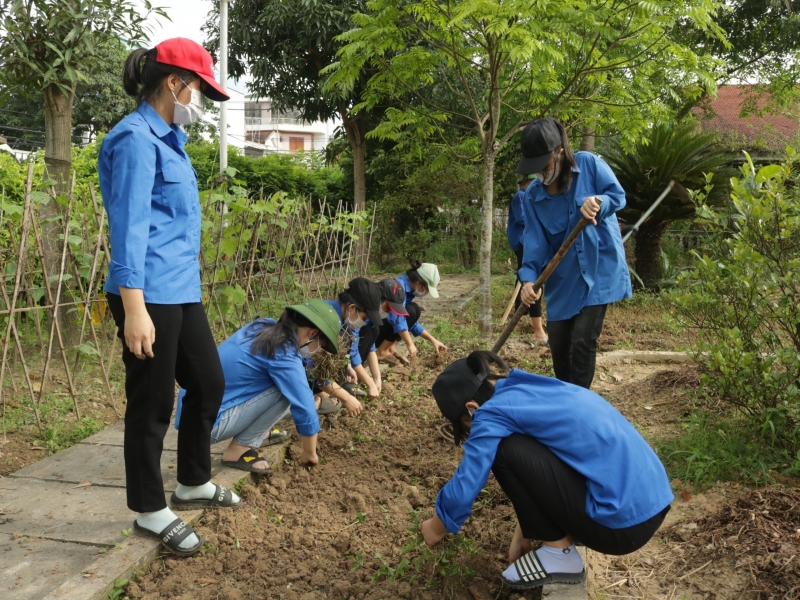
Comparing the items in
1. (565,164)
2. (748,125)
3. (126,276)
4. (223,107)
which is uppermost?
(748,125)

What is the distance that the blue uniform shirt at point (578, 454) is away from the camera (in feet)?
6.69

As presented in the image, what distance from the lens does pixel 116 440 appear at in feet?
12.6

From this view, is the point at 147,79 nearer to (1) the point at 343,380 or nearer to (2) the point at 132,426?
(2) the point at 132,426

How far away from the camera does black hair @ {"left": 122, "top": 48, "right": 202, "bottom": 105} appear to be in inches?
94.9

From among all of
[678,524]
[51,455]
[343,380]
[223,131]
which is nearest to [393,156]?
[223,131]

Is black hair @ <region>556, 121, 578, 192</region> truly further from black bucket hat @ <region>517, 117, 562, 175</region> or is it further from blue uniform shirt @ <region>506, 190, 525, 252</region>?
blue uniform shirt @ <region>506, 190, 525, 252</region>

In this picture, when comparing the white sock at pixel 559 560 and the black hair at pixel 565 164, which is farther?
the black hair at pixel 565 164

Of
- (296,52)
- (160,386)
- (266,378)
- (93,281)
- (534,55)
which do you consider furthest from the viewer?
(296,52)

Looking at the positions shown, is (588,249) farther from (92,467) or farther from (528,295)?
(92,467)

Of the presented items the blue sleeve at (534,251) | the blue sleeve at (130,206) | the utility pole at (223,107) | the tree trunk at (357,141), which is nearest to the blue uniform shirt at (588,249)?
the blue sleeve at (534,251)

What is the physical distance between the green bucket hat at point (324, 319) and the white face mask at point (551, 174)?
1.22m

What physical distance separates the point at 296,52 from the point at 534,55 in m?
7.79

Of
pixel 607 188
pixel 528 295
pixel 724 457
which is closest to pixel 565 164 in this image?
pixel 607 188

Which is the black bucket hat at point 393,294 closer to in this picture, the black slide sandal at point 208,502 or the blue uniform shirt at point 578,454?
the black slide sandal at point 208,502
